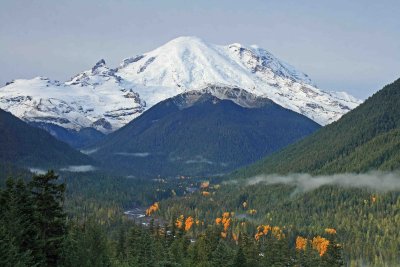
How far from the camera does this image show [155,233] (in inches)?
7731

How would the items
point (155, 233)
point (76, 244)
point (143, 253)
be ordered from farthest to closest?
point (155, 233) → point (143, 253) → point (76, 244)

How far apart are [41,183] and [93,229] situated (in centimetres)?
4834

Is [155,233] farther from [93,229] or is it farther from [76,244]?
[76,244]

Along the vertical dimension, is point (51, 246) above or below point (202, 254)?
above

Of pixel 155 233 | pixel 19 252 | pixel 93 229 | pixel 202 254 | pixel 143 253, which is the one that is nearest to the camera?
pixel 19 252

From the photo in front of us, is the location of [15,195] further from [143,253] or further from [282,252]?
[282,252]

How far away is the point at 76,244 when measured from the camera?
102m

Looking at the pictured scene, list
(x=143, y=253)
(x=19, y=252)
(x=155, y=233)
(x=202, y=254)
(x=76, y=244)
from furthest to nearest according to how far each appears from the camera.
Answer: (x=155, y=233)
(x=202, y=254)
(x=143, y=253)
(x=76, y=244)
(x=19, y=252)

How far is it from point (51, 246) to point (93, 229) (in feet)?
149

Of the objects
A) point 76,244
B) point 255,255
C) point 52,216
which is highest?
point 52,216

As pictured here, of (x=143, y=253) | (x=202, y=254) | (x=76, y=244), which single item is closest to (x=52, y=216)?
(x=76, y=244)

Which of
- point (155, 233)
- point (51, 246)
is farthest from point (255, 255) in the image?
point (51, 246)

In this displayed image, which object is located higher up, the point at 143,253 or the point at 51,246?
the point at 51,246

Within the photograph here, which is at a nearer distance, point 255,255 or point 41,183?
point 41,183
